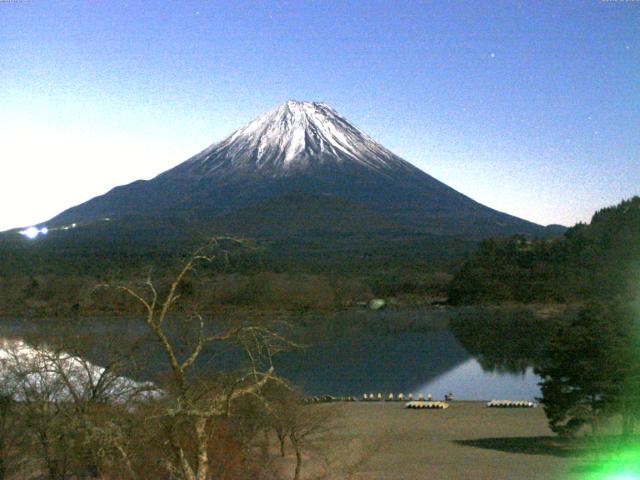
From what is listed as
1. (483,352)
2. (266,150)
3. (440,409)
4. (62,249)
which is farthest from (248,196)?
(440,409)

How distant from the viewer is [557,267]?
2338 inches

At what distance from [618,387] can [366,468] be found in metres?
4.17

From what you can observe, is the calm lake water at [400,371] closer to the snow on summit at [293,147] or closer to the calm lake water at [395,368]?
the calm lake water at [395,368]

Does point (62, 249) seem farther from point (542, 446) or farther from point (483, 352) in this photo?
point (542, 446)

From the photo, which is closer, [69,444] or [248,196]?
[69,444]

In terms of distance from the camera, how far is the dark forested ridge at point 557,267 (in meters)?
56.5

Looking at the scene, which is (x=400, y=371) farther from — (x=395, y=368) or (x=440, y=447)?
(x=440, y=447)

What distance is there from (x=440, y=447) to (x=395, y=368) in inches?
705

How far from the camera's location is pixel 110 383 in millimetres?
9500

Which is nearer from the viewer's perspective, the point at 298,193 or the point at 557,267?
the point at 557,267

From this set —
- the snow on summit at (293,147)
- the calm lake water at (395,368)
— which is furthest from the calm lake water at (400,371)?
the snow on summit at (293,147)

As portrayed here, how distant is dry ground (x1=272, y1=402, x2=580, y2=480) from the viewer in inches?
458

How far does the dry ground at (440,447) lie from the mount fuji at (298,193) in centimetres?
5126

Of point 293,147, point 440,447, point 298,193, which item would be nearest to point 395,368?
point 440,447
